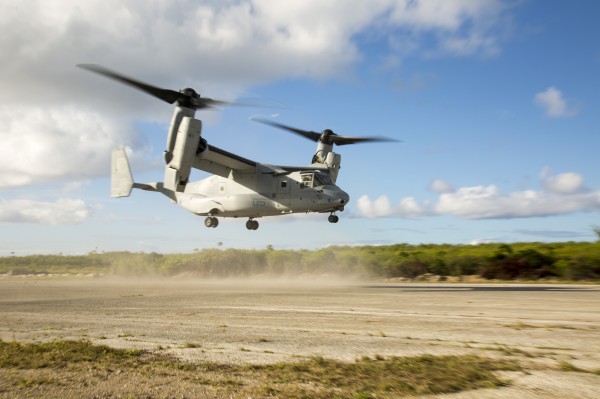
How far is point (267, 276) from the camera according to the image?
173 ft

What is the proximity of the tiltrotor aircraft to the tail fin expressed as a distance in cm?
385

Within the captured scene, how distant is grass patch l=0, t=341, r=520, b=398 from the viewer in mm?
6016

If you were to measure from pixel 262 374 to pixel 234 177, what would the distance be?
27614 mm

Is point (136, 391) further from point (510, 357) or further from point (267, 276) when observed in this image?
point (267, 276)

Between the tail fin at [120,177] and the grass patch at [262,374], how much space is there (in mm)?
32929

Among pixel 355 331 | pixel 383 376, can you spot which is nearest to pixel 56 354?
pixel 383 376

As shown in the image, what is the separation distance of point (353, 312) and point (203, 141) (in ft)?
58.9

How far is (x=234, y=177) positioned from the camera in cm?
3394

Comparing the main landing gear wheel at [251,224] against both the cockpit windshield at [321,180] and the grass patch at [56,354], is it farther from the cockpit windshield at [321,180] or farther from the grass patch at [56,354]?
the grass patch at [56,354]

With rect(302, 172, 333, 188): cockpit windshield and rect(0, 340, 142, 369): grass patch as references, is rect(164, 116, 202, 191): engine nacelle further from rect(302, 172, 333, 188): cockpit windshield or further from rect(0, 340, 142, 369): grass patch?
rect(0, 340, 142, 369): grass patch

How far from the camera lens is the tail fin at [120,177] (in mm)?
40062

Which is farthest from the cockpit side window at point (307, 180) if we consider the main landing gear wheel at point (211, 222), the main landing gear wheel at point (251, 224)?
the main landing gear wheel at point (211, 222)

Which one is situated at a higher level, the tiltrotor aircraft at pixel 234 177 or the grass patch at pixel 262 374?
the tiltrotor aircraft at pixel 234 177

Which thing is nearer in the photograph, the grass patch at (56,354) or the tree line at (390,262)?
the grass patch at (56,354)
